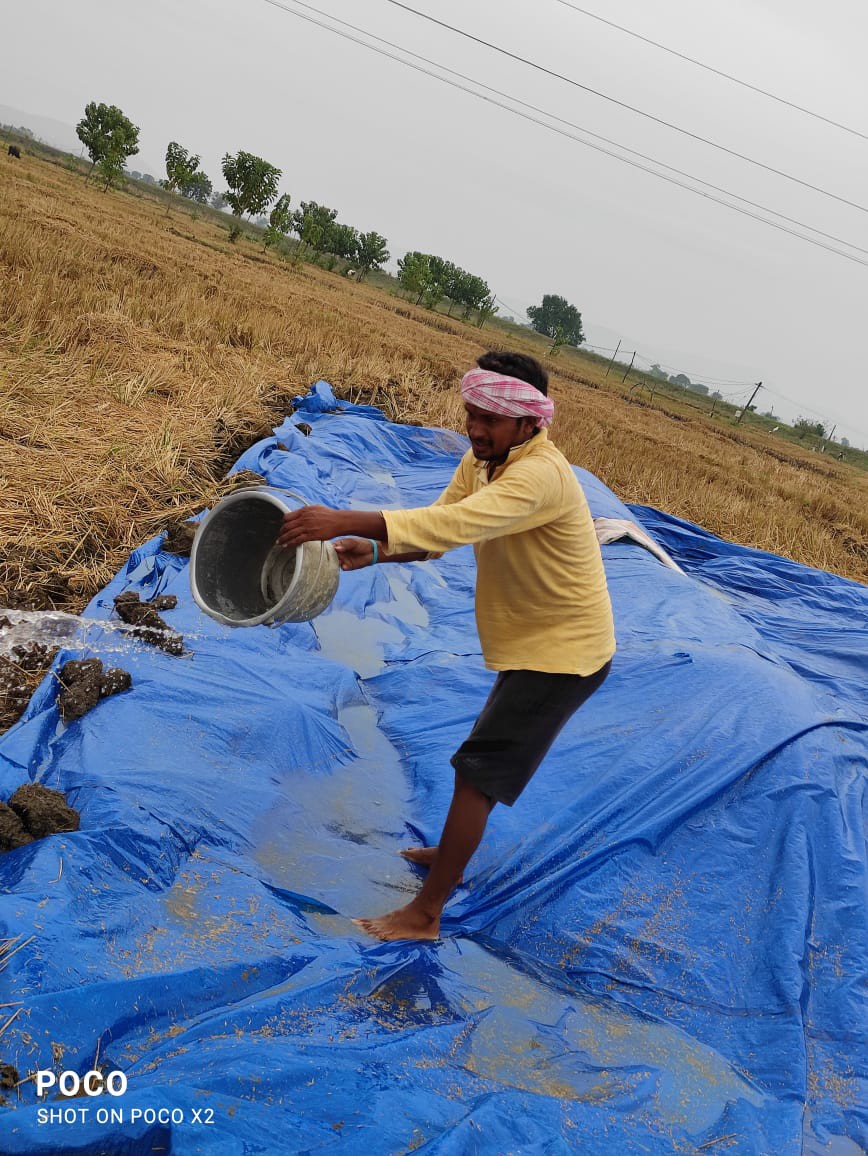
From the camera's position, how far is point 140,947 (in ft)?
5.94

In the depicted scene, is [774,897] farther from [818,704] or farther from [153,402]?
[153,402]

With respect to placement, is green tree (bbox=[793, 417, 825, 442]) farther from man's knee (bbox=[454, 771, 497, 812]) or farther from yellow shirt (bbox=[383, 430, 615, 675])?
man's knee (bbox=[454, 771, 497, 812])

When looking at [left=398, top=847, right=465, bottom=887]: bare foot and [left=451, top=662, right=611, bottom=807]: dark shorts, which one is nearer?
[left=451, top=662, right=611, bottom=807]: dark shorts

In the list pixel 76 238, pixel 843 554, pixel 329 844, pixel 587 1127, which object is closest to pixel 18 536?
pixel 329 844

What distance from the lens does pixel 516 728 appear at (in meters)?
2.11

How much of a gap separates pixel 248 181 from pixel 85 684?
3976cm

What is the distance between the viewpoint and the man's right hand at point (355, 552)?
191cm

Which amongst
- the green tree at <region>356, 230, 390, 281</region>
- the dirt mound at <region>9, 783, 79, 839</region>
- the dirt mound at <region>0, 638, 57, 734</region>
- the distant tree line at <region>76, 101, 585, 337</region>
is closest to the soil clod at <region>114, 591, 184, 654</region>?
the dirt mound at <region>0, 638, 57, 734</region>

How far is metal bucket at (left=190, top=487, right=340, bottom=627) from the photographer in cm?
202

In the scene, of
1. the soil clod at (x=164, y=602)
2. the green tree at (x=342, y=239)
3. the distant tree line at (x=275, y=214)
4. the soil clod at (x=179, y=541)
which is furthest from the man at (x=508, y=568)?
the green tree at (x=342, y=239)

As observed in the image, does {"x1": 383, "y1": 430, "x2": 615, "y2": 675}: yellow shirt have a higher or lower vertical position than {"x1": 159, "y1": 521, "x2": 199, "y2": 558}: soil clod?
higher

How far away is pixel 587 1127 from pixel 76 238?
1313 centimetres

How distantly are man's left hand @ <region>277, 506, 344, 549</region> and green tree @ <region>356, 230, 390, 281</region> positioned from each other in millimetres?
48210

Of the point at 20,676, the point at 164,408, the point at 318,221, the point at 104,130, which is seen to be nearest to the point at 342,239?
the point at 318,221
